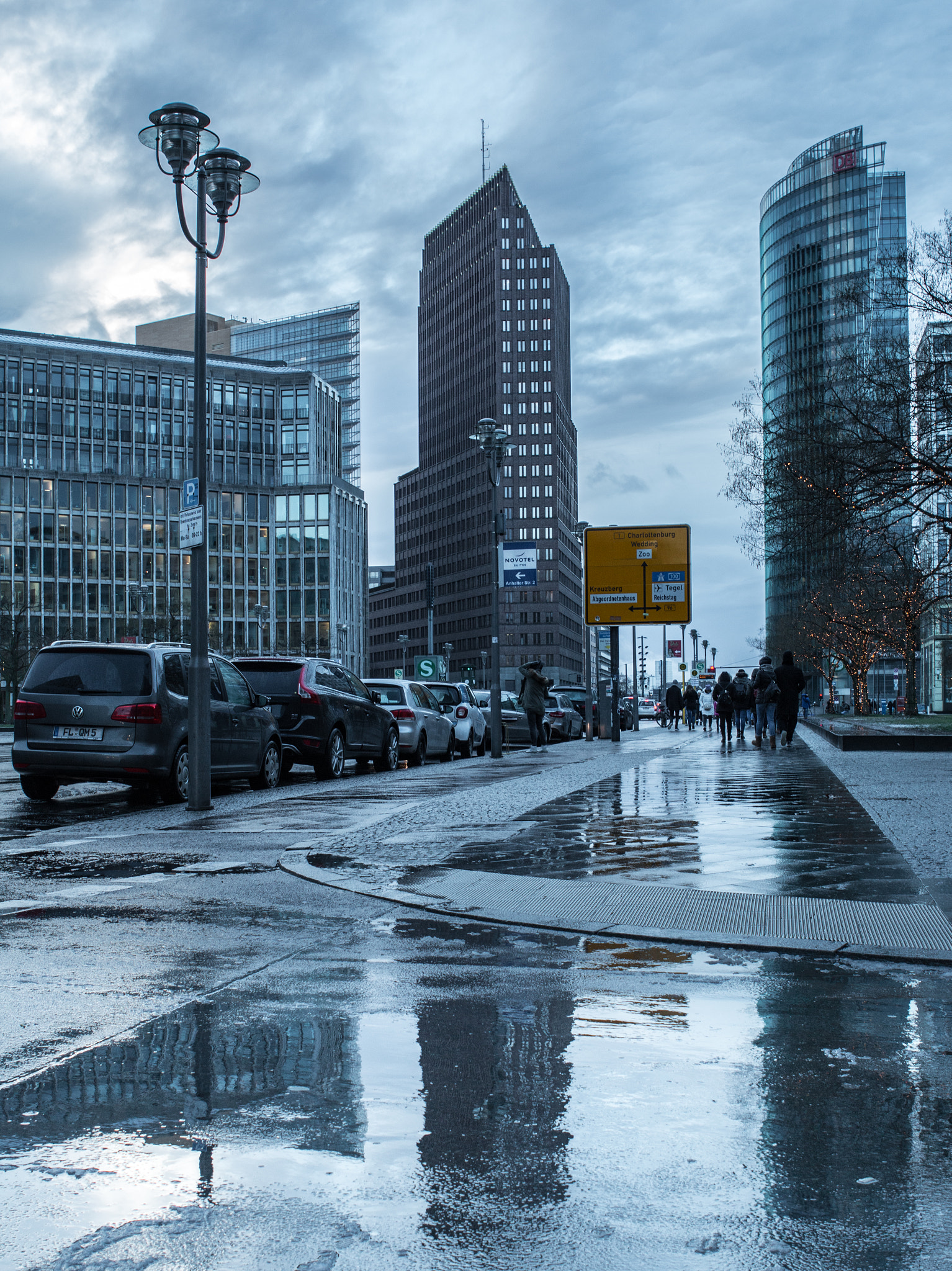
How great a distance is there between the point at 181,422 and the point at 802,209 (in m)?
84.1

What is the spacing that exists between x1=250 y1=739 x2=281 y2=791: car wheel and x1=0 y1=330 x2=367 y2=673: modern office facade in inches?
3149

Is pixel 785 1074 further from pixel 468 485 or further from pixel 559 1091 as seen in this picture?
pixel 468 485

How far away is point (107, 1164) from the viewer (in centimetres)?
317

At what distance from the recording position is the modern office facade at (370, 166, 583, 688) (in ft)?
548

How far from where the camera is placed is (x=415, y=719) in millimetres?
23391

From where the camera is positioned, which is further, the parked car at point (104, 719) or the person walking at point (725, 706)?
the person walking at point (725, 706)

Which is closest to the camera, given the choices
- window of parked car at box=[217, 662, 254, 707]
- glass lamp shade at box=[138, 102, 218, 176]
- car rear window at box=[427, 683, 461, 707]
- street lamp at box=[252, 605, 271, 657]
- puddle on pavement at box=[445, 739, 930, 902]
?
puddle on pavement at box=[445, 739, 930, 902]

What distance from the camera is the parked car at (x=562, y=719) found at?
131ft

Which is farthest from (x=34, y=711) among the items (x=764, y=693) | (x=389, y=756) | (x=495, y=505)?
(x=764, y=693)

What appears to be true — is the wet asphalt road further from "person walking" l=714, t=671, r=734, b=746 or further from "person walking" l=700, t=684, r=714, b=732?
"person walking" l=700, t=684, r=714, b=732

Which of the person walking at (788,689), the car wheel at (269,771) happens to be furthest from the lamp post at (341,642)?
the car wheel at (269,771)

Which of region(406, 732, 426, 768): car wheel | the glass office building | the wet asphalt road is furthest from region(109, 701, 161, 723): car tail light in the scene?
the glass office building

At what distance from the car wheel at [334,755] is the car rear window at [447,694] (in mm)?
9104

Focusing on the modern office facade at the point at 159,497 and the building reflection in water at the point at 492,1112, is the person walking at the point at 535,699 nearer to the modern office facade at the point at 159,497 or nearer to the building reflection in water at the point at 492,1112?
the building reflection in water at the point at 492,1112
